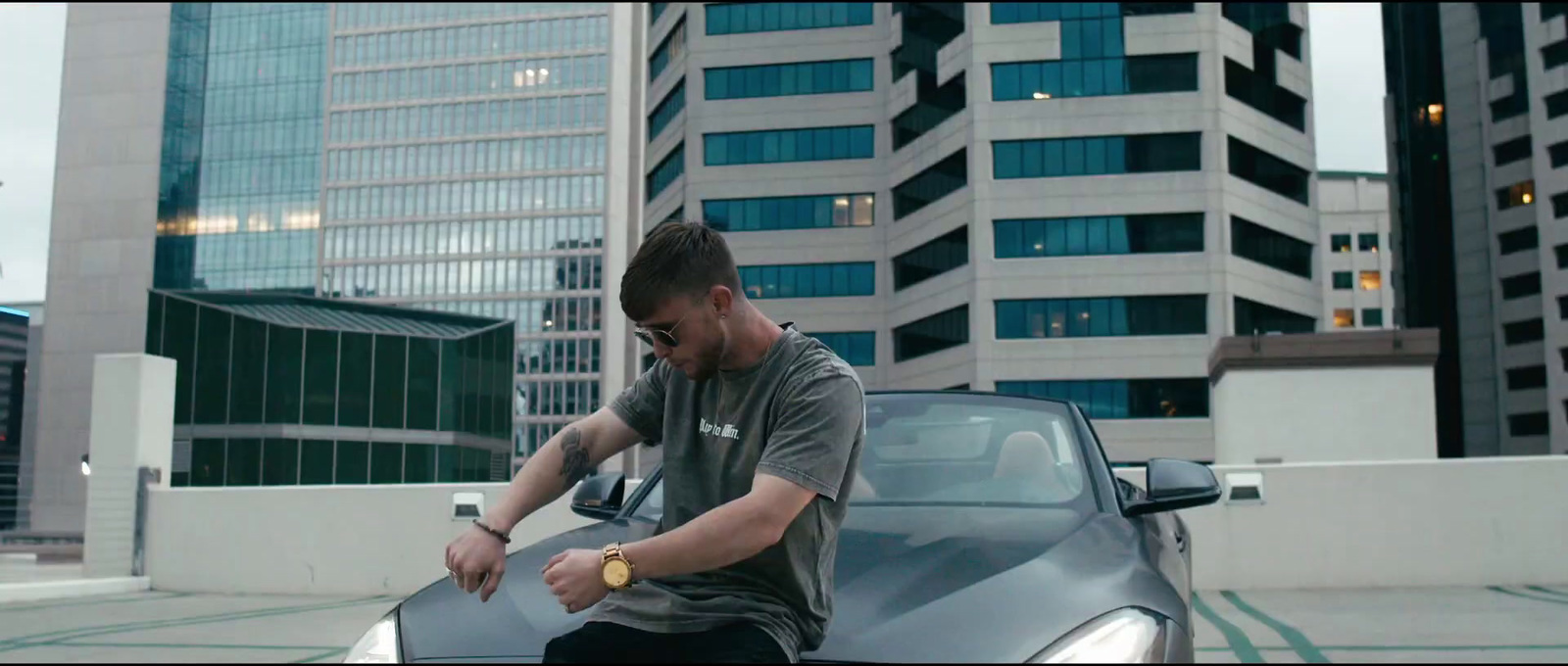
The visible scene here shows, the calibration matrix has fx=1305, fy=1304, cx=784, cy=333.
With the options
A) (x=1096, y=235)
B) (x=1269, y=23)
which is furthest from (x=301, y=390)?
(x=1269, y=23)

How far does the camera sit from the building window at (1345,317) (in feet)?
358

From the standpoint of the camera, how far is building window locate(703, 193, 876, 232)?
64688 mm

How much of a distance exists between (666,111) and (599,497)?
6995 cm

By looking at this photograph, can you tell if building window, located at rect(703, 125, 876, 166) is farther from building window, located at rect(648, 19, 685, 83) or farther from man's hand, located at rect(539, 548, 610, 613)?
man's hand, located at rect(539, 548, 610, 613)

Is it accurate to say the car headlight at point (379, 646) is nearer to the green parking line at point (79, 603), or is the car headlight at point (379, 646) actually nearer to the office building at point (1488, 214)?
the green parking line at point (79, 603)

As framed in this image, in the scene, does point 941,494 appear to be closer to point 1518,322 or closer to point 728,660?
point 728,660

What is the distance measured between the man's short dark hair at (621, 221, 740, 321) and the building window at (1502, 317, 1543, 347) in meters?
84.1

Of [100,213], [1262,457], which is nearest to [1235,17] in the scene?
[1262,457]

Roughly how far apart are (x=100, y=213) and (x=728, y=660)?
9855 cm

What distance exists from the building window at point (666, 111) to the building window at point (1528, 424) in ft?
167

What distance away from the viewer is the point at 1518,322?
250 feet

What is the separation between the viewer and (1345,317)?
110m

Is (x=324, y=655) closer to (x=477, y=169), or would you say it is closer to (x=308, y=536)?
(x=308, y=536)

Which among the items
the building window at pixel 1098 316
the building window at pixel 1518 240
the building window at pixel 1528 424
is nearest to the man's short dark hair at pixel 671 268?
the building window at pixel 1098 316
